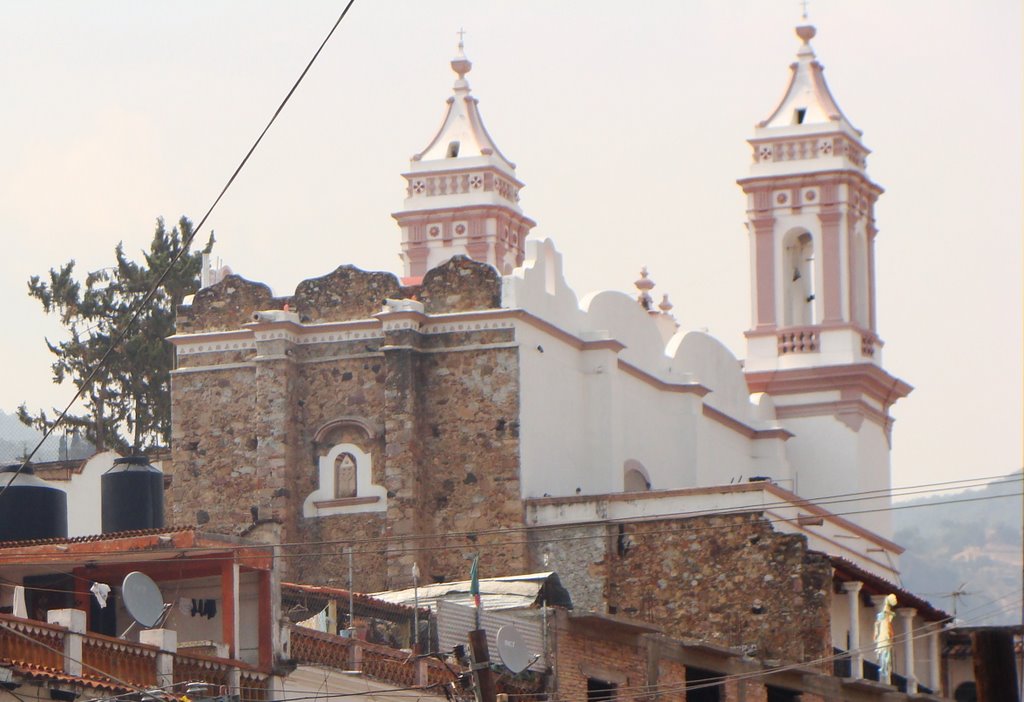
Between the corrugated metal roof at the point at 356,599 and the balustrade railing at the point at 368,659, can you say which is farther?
the corrugated metal roof at the point at 356,599

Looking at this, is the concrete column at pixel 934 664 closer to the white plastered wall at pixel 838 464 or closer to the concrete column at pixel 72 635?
the white plastered wall at pixel 838 464

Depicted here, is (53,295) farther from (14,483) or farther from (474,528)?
(14,483)

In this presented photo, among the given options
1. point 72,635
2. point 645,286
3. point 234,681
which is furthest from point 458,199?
point 72,635

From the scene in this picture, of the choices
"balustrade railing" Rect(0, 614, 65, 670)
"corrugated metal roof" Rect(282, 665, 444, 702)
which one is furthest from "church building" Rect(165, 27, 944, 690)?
"balustrade railing" Rect(0, 614, 65, 670)

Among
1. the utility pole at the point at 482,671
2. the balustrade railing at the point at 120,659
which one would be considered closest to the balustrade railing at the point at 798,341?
the balustrade railing at the point at 120,659

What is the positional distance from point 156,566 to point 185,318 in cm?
1440

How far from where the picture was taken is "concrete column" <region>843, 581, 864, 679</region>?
40219mm

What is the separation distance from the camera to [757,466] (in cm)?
4984

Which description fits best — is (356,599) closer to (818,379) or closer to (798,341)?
(818,379)

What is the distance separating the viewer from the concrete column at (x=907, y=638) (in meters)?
42.2

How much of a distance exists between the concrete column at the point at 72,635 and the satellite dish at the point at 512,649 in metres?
6.39

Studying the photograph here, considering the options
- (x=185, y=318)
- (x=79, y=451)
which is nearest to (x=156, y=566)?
(x=185, y=318)

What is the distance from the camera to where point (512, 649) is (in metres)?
32.3

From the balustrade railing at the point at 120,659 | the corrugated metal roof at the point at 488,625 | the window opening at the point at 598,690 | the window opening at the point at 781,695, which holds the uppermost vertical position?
the corrugated metal roof at the point at 488,625
